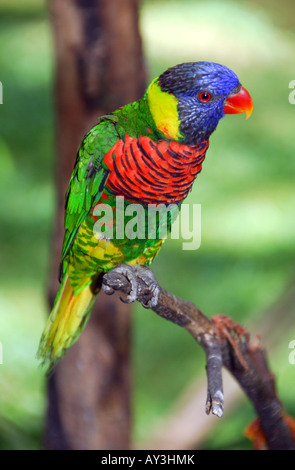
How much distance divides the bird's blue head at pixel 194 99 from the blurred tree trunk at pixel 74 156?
0.36m

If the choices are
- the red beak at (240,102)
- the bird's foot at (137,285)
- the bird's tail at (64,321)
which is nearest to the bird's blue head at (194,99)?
the red beak at (240,102)

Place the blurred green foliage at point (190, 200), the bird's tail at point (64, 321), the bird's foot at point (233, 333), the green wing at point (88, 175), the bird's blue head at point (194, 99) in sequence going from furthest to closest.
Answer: the blurred green foliage at point (190, 200)
the bird's foot at point (233, 333)
the bird's tail at point (64, 321)
the green wing at point (88, 175)
the bird's blue head at point (194, 99)

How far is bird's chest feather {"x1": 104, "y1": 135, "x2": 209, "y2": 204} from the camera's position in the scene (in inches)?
32.5

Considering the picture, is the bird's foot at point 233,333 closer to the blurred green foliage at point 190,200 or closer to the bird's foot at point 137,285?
the bird's foot at point 137,285

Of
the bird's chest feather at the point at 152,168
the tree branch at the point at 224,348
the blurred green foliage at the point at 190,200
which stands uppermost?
the blurred green foliage at the point at 190,200

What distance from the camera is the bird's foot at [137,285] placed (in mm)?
942

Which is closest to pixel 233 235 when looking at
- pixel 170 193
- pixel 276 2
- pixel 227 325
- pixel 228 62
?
pixel 228 62

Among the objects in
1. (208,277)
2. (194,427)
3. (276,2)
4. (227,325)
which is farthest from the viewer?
(208,277)

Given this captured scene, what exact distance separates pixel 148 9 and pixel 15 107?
0.93 metres

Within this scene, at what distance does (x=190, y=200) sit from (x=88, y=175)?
221 cm

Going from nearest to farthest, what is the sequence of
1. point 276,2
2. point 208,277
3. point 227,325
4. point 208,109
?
point 208,109 < point 227,325 < point 276,2 < point 208,277

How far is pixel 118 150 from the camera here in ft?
2.88

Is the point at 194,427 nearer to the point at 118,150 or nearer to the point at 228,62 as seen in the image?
the point at 118,150

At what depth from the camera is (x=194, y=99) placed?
2.50ft
